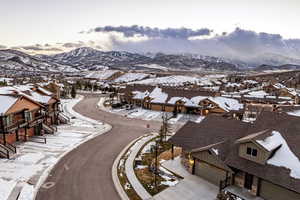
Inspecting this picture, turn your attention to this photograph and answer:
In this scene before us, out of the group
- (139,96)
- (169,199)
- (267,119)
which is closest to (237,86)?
(139,96)

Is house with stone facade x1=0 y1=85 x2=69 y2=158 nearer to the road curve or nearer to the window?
the road curve

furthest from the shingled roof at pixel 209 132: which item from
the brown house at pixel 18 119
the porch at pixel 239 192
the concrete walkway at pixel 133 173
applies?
the brown house at pixel 18 119

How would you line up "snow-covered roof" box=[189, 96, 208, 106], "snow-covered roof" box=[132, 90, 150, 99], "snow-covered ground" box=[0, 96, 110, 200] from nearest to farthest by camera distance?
"snow-covered ground" box=[0, 96, 110, 200], "snow-covered roof" box=[189, 96, 208, 106], "snow-covered roof" box=[132, 90, 150, 99]

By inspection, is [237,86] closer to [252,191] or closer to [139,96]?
[139,96]

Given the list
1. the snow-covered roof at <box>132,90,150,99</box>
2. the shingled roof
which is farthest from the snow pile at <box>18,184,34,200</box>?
the snow-covered roof at <box>132,90,150,99</box>

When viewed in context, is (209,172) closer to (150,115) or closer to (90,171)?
(90,171)

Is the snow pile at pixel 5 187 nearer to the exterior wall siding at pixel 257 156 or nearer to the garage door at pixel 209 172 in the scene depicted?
the garage door at pixel 209 172
